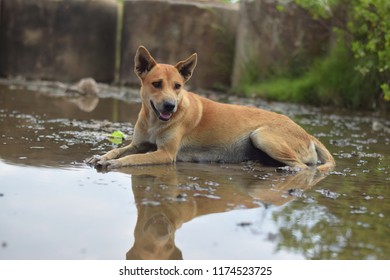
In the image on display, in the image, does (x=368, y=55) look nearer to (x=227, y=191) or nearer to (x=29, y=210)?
(x=227, y=191)

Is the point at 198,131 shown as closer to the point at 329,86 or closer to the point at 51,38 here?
the point at 329,86

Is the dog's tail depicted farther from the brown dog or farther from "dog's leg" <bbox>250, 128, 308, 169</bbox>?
"dog's leg" <bbox>250, 128, 308, 169</bbox>

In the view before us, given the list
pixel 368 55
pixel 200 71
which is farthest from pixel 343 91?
pixel 200 71

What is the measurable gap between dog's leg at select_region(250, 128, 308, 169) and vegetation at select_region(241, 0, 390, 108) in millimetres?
5066

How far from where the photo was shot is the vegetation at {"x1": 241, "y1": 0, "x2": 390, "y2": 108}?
1184 cm

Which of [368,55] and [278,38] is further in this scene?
[278,38]

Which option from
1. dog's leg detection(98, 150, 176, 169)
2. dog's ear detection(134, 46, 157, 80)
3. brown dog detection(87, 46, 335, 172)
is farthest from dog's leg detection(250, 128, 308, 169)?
dog's ear detection(134, 46, 157, 80)

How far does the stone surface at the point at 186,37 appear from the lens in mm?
15844

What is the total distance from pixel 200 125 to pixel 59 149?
1.36m

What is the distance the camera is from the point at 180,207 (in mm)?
4578

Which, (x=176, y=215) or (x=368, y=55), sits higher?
(x=368, y=55)

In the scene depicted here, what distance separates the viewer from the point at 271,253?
376cm

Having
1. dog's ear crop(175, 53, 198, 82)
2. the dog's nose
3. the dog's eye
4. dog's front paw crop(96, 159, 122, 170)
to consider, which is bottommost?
dog's front paw crop(96, 159, 122, 170)

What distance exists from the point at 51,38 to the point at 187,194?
38.6ft
